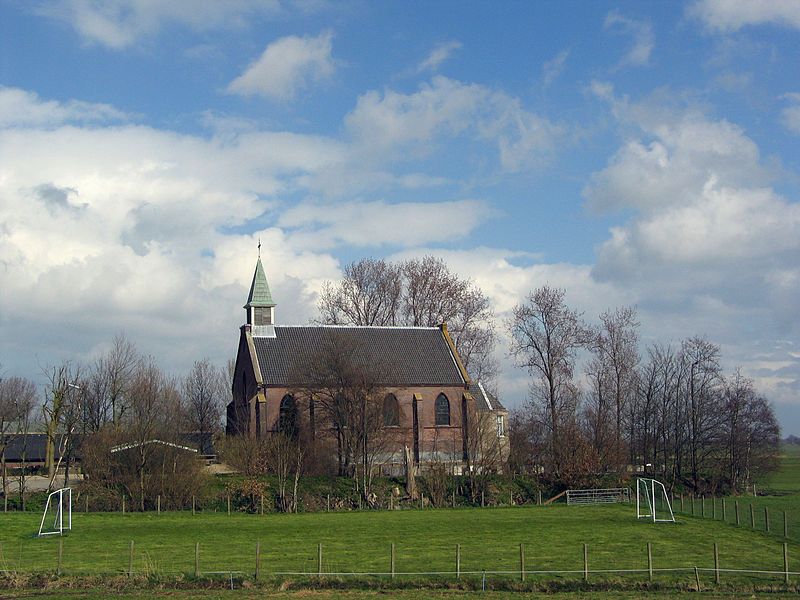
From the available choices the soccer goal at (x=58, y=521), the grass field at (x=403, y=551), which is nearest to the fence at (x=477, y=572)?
the grass field at (x=403, y=551)

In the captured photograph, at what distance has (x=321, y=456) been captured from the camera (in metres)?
60.3

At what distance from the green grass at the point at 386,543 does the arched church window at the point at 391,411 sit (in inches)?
562

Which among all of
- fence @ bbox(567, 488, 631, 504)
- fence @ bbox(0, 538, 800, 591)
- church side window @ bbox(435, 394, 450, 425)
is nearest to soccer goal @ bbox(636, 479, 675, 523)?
fence @ bbox(567, 488, 631, 504)

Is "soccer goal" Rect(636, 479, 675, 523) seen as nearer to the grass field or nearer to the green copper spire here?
the grass field

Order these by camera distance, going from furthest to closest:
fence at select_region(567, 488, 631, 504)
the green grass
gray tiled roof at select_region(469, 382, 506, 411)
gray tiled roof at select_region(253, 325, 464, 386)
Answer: gray tiled roof at select_region(469, 382, 506, 411) → gray tiled roof at select_region(253, 325, 464, 386) → fence at select_region(567, 488, 631, 504) → the green grass

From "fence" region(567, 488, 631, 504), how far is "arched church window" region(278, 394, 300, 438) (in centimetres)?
1916

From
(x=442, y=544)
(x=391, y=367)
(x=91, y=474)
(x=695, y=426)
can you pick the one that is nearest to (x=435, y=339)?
(x=391, y=367)

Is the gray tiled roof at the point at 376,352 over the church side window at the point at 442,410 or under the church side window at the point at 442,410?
over

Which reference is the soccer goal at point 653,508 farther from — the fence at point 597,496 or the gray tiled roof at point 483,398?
the gray tiled roof at point 483,398

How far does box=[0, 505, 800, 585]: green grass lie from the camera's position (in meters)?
31.1

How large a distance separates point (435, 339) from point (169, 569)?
43.2m

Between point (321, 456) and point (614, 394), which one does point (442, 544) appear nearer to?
point (321, 456)

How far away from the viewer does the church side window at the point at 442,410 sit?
224ft

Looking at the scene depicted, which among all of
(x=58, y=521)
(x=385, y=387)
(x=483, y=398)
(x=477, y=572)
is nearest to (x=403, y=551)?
(x=477, y=572)
